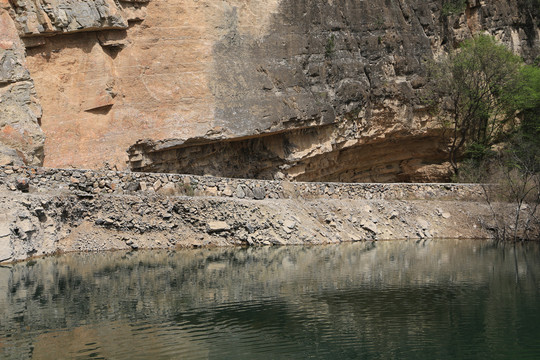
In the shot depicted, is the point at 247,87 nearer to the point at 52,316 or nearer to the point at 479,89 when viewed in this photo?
the point at 479,89

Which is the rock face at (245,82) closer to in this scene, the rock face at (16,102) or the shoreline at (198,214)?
the rock face at (16,102)

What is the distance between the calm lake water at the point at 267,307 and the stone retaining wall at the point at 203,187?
373 cm

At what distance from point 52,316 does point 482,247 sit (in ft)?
64.1

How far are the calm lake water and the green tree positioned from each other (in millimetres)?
20027

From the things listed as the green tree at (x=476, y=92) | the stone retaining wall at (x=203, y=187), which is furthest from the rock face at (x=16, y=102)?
the green tree at (x=476, y=92)

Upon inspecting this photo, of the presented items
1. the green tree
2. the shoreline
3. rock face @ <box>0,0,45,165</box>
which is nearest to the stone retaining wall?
the shoreline

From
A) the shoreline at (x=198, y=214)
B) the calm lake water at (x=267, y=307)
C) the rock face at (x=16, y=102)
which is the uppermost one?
the rock face at (x=16, y=102)

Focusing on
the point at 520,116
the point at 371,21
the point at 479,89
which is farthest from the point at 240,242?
the point at 520,116

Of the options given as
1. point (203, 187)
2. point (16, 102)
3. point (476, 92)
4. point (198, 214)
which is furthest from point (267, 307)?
point (476, 92)

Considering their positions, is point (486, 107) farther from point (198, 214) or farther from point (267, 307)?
point (267, 307)

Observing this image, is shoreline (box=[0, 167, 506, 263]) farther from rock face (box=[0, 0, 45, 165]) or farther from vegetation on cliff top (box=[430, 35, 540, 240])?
vegetation on cliff top (box=[430, 35, 540, 240])

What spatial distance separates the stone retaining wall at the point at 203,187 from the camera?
24219 millimetres

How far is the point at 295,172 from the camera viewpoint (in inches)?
1487

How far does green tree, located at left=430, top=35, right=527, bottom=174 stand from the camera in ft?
132
